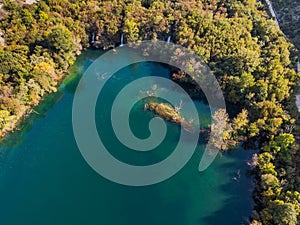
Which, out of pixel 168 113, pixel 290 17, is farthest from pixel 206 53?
pixel 290 17

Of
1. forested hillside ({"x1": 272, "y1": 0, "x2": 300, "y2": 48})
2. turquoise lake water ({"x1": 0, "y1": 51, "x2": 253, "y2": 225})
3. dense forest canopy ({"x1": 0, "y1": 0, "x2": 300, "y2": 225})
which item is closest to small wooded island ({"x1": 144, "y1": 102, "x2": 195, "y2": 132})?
turquoise lake water ({"x1": 0, "y1": 51, "x2": 253, "y2": 225})

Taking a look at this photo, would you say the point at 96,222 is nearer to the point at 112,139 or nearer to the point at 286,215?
the point at 112,139

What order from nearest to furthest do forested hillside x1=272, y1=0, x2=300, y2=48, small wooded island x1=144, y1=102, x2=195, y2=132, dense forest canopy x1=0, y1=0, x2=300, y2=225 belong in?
dense forest canopy x1=0, y1=0, x2=300, y2=225, small wooded island x1=144, y1=102, x2=195, y2=132, forested hillside x1=272, y1=0, x2=300, y2=48

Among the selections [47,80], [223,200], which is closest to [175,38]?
[47,80]

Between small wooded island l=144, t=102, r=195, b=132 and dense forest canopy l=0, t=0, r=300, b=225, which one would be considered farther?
small wooded island l=144, t=102, r=195, b=132

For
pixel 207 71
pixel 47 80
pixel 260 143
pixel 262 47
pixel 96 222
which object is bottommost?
pixel 96 222

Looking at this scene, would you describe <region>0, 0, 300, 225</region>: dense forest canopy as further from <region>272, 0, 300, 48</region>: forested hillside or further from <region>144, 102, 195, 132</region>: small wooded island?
<region>272, 0, 300, 48</region>: forested hillside
